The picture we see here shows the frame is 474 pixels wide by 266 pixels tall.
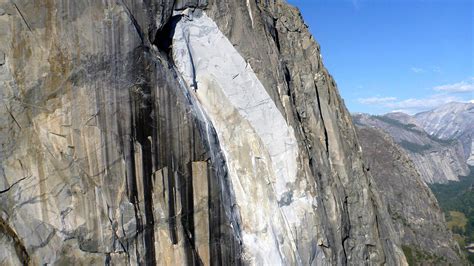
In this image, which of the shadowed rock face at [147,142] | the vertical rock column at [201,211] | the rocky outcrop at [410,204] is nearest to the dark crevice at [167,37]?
the shadowed rock face at [147,142]

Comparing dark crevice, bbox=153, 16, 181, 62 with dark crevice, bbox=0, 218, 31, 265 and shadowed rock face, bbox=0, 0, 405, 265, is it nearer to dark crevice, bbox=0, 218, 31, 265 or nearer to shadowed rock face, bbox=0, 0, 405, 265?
shadowed rock face, bbox=0, 0, 405, 265

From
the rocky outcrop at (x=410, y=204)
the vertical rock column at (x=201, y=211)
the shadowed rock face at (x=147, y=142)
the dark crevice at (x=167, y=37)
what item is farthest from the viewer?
the rocky outcrop at (x=410, y=204)

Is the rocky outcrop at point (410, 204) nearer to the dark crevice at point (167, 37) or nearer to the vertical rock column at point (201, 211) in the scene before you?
the dark crevice at point (167, 37)

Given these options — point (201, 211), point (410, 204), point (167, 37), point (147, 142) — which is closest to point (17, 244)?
point (147, 142)

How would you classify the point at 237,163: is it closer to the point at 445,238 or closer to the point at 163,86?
the point at 163,86

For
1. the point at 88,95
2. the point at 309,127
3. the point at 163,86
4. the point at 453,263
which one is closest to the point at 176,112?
the point at 163,86

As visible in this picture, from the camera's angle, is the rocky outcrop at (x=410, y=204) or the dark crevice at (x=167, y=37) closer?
the dark crevice at (x=167, y=37)

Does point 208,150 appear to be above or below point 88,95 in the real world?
below
